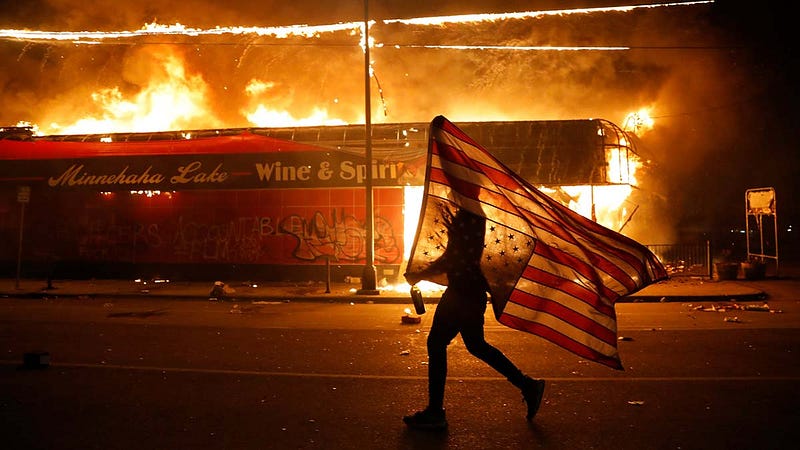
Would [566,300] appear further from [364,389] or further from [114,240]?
[114,240]

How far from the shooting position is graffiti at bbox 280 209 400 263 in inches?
723

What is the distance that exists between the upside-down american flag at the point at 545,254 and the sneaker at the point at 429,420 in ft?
2.96

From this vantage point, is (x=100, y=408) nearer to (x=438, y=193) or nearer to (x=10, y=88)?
(x=438, y=193)

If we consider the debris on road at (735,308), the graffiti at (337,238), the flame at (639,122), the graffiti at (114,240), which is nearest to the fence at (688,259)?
the debris on road at (735,308)

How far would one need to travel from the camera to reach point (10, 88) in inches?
1027

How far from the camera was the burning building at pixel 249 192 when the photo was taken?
60.0ft

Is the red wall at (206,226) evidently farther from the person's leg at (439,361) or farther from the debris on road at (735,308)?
the person's leg at (439,361)

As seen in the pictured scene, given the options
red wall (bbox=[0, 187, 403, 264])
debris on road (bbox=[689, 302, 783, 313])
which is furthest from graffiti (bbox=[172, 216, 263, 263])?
debris on road (bbox=[689, 302, 783, 313])

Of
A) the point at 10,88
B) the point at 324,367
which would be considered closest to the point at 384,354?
the point at 324,367

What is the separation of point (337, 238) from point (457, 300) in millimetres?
14127

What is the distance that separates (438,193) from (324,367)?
3.13 metres

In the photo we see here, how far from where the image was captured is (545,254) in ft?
16.0

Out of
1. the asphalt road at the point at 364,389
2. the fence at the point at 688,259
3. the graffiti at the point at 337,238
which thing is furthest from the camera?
the graffiti at the point at 337,238

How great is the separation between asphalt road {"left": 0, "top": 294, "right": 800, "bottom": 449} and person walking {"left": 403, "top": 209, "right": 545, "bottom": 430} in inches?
10.3
